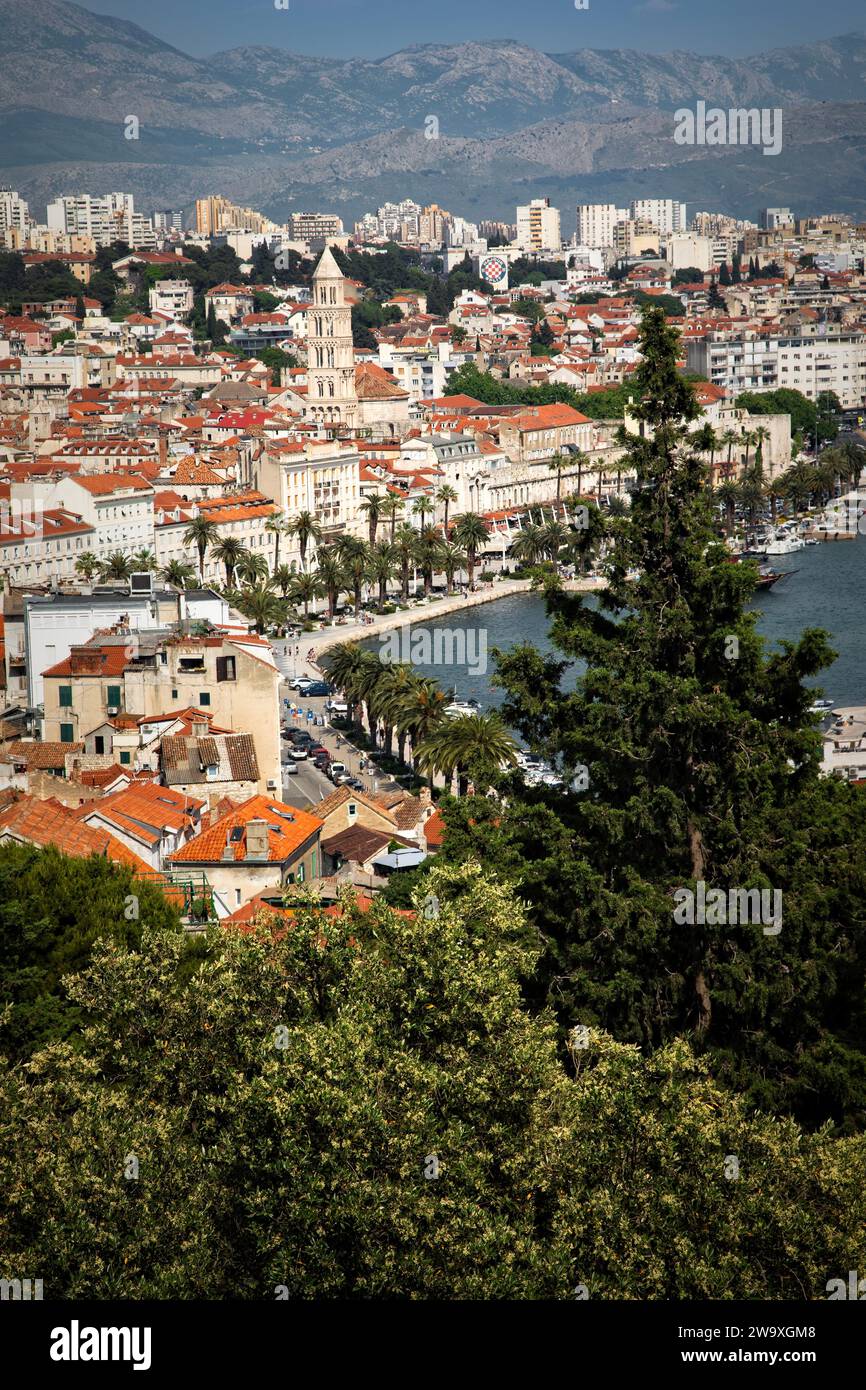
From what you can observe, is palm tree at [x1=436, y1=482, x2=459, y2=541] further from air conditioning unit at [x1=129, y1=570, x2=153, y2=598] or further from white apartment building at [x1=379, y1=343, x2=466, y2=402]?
air conditioning unit at [x1=129, y1=570, x2=153, y2=598]

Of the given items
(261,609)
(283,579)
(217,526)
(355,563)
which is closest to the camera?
(261,609)

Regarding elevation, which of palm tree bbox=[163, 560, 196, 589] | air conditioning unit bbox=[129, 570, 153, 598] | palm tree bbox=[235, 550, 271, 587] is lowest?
palm tree bbox=[235, 550, 271, 587]

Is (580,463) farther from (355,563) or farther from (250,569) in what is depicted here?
(250,569)

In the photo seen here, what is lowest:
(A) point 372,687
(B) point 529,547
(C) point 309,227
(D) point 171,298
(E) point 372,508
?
(B) point 529,547

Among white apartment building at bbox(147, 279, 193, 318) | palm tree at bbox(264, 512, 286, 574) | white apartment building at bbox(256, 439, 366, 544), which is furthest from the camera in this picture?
white apartment building at bbox(147, 279, 193, 318)

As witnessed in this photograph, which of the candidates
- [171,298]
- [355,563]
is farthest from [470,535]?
[171,298]

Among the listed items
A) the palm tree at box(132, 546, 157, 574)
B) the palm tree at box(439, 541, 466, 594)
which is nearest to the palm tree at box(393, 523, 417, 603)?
the palm tree at box(439, 541, 466, 594)
